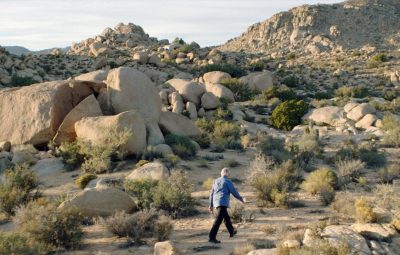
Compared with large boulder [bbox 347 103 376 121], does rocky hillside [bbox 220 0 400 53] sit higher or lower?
higher

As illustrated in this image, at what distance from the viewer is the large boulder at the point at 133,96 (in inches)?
790

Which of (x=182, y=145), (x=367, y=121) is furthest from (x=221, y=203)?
(x=367, y=121)

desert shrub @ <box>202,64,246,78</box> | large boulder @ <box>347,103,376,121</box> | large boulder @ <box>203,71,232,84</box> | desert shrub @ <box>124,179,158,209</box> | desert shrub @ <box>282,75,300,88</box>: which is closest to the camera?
desert shrub @ <box>124,179,158,209</box>

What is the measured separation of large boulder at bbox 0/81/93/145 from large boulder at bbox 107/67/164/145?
1.61m

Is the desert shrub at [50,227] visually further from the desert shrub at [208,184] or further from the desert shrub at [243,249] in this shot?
the desert shrub at [208,184]

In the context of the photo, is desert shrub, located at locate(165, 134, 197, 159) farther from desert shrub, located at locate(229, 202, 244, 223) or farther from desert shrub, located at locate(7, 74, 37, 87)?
desert shrub, located at locate(7, 74, 37, 87)

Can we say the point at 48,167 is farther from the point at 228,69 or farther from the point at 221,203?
the point at 228,69

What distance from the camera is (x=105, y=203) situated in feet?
39.9

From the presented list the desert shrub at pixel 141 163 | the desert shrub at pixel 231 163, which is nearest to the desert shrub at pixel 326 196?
the desert shrub at pixel 231 163

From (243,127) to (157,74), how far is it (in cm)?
1582

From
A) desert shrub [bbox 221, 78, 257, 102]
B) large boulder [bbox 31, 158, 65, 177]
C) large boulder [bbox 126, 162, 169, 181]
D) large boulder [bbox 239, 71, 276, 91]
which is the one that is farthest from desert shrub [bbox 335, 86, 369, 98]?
large boulder [bbox 31, 158, 65, 177]

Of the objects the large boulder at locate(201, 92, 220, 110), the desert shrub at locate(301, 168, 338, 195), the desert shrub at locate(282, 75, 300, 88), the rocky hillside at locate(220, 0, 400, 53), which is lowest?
the desert shrub at locate(301, 168, 338, 195)

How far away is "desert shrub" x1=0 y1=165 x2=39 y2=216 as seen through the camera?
13.0 m

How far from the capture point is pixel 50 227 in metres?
10.3
